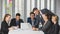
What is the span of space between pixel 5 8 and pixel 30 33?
4182mm

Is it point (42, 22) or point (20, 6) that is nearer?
point (42, 22)

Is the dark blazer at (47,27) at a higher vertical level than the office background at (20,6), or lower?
lower

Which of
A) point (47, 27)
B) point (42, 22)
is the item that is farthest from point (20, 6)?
point (47, 27)

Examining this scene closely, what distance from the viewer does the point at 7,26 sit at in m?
5.09

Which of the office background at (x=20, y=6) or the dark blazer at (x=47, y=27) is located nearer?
the dark blazer at (x=47, y=27)

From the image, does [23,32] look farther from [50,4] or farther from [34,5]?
[50,4]

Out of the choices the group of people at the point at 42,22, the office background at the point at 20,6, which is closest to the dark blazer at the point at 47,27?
the group of people at the point at 42,22

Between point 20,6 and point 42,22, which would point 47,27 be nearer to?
point 42,22

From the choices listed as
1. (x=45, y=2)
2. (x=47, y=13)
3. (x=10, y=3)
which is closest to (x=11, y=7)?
(x=10, y=3)

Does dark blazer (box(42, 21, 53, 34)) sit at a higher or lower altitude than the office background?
lower

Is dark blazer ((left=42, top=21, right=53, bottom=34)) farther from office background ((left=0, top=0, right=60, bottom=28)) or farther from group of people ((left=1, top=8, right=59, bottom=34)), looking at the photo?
office background ((left=0, top=0, right=60, bottom=28))

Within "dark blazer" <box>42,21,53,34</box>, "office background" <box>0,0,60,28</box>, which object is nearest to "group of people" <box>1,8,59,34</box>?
"dark blazer" <box>42,21,53,34</box>

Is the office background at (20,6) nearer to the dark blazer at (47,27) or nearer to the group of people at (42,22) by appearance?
the group of people at (42,22)

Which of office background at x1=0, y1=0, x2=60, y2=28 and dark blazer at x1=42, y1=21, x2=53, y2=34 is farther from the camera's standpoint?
office background at x1=0, y1=0, x2=60, y2=28
